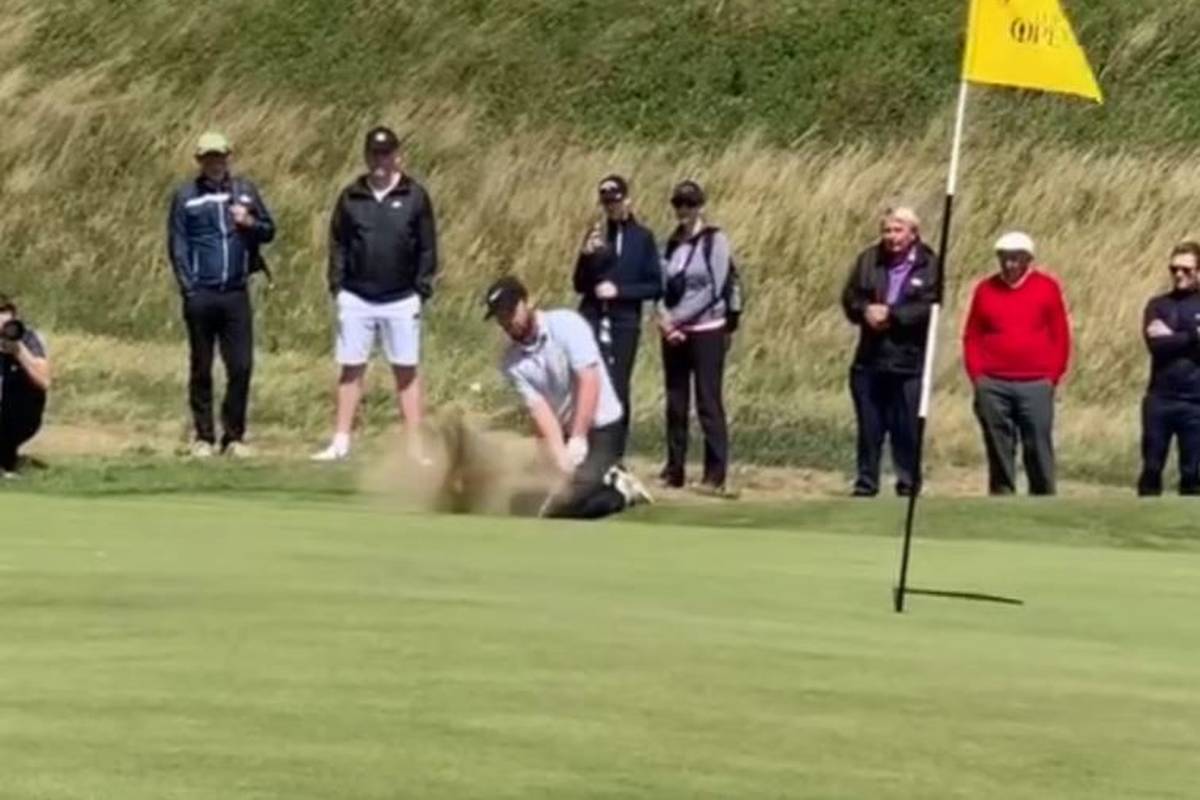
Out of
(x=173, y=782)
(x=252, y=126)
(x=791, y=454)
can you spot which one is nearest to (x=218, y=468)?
(x=791, y=454)

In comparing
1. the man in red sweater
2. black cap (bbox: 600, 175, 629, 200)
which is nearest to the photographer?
black cap (bbox: 600, 175, 629, 200)

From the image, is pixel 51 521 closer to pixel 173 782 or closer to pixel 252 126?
pixel 173 782

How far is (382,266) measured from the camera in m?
17.5

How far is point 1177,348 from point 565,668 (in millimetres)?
10884

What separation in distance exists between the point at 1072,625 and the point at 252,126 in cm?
2348

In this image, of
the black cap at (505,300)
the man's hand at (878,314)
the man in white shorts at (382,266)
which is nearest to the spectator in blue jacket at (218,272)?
the man in white shorts at (382,266)

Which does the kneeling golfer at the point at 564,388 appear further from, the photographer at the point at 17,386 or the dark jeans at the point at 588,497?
the photographer at the point at 17,386

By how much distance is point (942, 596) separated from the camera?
30.8 feet

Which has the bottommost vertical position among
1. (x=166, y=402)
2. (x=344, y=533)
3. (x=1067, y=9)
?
(x=166, y=402)

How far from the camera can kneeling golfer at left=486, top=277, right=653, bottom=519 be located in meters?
13.2

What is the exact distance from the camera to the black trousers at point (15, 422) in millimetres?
17016

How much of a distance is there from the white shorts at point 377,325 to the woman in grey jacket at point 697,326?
158cm

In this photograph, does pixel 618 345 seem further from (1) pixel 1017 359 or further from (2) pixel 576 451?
(2) pixel 576 451

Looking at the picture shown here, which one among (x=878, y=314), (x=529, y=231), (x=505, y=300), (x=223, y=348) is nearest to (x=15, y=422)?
(x=223, y=348)
